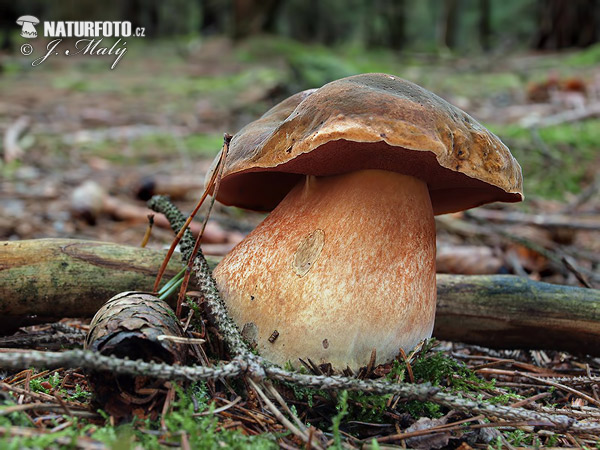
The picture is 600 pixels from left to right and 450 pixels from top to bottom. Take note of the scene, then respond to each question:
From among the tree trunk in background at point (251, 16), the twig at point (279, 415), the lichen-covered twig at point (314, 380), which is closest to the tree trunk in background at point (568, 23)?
the tree trunk in background at point (251, 16)

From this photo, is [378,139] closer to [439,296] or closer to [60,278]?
[439,296]

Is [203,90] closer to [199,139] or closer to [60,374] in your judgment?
[199,139]

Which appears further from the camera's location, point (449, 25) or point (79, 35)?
point (449, 25)

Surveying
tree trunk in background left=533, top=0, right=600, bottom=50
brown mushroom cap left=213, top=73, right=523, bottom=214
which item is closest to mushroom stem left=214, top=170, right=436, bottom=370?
brown mushroom cap left=213, top=73, right=523, bottom=214

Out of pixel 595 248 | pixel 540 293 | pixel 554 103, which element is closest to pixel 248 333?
pixel 540 293

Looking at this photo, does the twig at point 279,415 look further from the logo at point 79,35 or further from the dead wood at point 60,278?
the logo at point 79,35

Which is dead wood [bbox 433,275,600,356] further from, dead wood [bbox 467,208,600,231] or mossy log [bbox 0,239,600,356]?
dead wood [bbox 467,208,600,231]

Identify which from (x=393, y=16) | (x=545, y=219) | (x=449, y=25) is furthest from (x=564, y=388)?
(x=393, y=16)
